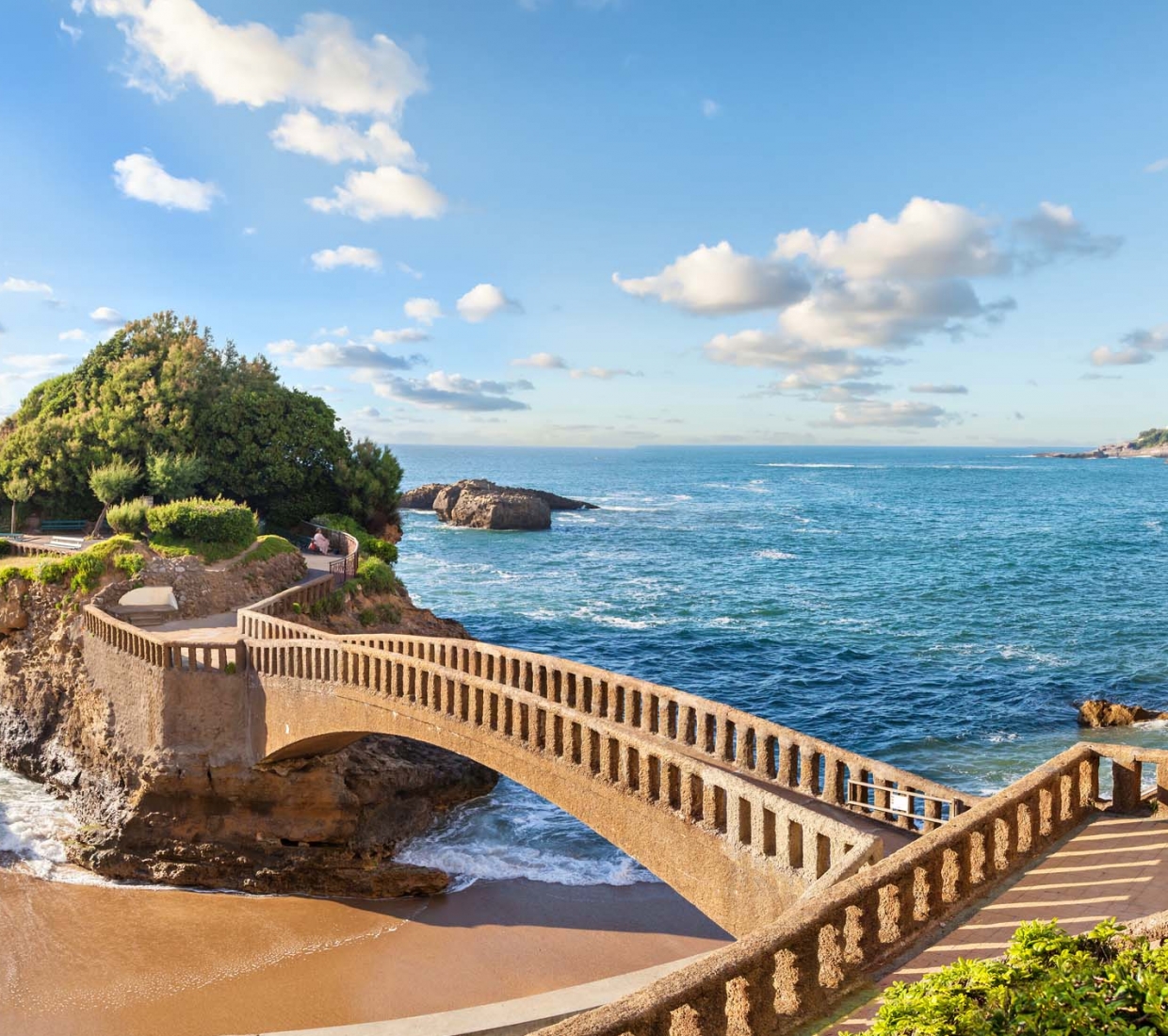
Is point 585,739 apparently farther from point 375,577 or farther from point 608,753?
point 375,577

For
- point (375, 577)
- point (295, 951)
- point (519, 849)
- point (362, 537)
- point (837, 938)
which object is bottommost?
point (295, 951)

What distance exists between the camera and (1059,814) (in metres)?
12.4

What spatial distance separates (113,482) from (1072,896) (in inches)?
1664

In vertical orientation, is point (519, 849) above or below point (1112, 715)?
below

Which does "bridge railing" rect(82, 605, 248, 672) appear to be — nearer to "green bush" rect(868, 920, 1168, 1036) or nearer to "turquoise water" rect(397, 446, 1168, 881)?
"turquoise water" rect(397, 446, 1168, 881)

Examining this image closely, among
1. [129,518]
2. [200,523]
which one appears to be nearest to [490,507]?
[129,518]

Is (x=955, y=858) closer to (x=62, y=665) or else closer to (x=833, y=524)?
(x=62, y=665)

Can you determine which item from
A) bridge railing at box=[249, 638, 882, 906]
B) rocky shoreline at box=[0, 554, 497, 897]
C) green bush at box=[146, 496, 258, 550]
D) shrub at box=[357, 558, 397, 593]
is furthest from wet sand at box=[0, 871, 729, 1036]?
shrub at box=[357, 558, 397, 593]

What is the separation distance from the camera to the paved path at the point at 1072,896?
9195 millimetres

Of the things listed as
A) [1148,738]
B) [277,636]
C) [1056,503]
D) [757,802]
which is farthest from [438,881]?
[1056,503]

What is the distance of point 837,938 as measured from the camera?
8.96 m

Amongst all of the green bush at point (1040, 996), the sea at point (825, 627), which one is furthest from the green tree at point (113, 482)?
the green bush at point (1040, 996)

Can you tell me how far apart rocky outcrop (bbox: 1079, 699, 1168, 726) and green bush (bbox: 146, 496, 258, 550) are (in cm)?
3547

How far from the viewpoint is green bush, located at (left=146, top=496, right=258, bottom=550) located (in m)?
35.8
